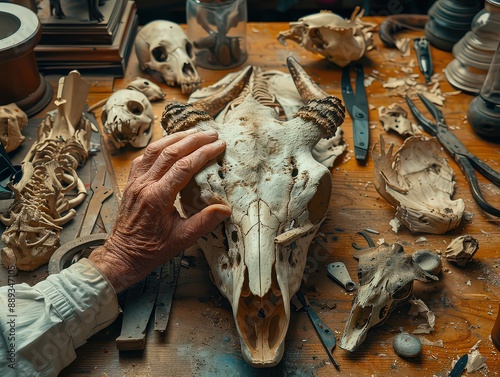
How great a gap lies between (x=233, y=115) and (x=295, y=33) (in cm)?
110

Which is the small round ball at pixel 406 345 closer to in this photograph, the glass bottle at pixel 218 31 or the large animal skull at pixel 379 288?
the large animal skull at pixel 379 288

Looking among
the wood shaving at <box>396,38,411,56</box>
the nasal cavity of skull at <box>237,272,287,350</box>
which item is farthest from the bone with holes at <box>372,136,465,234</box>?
the wood shaving at <box>396,38,411,56</box>

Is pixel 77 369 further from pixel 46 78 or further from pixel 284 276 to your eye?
pixel 46 78

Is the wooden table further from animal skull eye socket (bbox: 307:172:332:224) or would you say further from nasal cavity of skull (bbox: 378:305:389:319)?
animal skull eye socket (bbox: 307:172:332:224)

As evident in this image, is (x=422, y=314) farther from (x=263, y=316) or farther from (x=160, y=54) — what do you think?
(x=160, y=54)

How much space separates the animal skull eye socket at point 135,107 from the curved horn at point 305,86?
657mm

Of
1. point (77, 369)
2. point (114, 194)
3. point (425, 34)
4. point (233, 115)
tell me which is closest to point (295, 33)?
point (425, 34)

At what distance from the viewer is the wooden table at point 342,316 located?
179 cm

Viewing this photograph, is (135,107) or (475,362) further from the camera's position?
(135,107)

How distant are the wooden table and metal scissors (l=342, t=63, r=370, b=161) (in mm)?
68

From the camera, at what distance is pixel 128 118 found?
8.23ft

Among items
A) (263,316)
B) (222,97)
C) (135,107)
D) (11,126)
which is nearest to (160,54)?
(135,107)

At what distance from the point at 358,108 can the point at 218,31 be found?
833mm

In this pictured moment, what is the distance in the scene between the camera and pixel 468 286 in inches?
80.4
